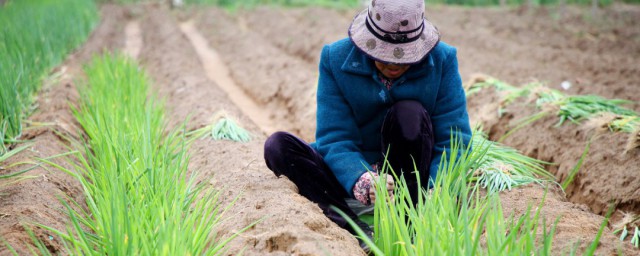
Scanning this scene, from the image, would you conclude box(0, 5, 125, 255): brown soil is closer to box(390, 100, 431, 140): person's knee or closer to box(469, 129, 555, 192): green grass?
box(390, 100, 431, 140): person's knee

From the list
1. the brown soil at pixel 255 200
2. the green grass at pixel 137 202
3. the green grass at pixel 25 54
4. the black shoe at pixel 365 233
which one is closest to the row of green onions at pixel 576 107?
the black shoe at pixel 365 233

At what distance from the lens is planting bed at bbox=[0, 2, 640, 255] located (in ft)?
7.18

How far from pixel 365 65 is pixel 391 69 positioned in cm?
11

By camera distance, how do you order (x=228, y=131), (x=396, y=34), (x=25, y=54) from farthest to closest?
1. (x=25, y=54)
2. (x=228, y=131)
3. (x=396, y=34)

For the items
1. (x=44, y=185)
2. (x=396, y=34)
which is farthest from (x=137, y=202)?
(x=396, y=34)

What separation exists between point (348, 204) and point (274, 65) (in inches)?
165

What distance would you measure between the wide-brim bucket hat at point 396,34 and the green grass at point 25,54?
1.86 metres

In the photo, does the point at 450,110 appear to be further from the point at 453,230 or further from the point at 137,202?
the point at 137,202

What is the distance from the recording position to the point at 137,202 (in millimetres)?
2104

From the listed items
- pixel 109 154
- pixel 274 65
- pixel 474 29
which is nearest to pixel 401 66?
pixel 109 154

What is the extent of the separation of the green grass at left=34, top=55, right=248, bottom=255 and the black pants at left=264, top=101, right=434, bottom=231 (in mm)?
318

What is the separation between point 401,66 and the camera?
94.0 inches

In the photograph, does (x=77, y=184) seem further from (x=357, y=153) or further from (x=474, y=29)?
(x=474, y=29)

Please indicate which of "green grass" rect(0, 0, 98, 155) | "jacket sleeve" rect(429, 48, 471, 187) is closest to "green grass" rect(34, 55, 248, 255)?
"green grass" rect(0, 0, 98, 155)
